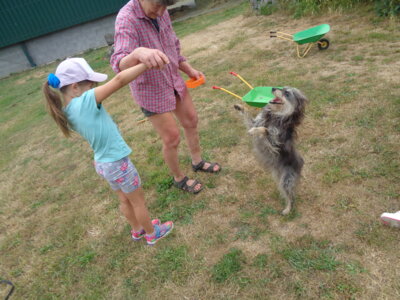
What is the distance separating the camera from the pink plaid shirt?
2312 mm

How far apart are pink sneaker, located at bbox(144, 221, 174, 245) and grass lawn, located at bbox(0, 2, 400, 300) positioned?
0.26ft

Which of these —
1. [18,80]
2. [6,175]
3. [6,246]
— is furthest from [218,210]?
[18,80]

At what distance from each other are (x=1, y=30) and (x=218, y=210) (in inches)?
661

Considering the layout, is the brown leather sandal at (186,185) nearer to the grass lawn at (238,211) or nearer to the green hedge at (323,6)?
the grass lawn at (238,211)

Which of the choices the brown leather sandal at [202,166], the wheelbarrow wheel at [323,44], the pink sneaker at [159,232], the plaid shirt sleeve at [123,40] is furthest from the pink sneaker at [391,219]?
the wheelbarrow wheel at [323,44]

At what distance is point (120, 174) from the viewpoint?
2.29 m

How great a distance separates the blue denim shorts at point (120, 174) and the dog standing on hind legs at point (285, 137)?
1195 millimetres

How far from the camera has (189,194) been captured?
3.46 meters

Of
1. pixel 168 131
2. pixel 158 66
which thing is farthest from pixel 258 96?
pixel 158 66

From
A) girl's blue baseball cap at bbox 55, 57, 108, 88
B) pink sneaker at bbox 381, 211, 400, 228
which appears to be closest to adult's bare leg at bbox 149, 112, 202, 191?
girl's blue baseball cap at bbox 55, 57, 108, 88

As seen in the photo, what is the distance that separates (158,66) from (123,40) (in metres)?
0.60

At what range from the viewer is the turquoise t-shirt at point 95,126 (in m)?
1.97

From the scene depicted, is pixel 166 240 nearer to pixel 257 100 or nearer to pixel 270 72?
pixel 257 100

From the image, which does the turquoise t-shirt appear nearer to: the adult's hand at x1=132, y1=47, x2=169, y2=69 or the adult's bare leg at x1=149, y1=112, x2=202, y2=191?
the adult's hand at x1=132, y1=47, x2=169, y2=69
